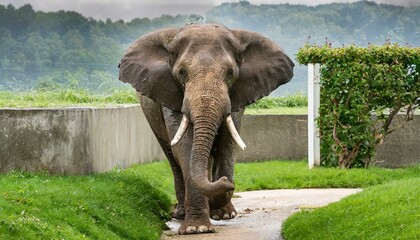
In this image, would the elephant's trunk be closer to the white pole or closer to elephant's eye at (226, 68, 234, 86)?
elephant's eye at (226, 68, 234, 86)

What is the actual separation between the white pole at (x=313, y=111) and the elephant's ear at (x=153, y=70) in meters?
6.69

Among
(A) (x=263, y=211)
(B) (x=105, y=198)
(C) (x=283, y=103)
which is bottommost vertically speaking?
(C) (x=283, y=103)

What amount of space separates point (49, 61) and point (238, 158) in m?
13.0

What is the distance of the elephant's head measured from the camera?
526 inches

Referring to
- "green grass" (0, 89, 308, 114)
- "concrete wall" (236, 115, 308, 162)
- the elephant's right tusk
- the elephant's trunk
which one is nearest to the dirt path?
the elephant's trunk

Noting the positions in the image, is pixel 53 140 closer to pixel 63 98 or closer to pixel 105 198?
pixel 105 198

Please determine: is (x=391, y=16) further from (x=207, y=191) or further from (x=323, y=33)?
(x=207, y=191)

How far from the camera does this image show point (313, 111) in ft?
71.9

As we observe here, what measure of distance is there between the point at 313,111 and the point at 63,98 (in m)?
4.77

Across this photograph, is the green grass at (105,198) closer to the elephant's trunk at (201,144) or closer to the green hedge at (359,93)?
the elephant's trunk at (201,144)

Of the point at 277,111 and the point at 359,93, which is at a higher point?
the point at 359,93

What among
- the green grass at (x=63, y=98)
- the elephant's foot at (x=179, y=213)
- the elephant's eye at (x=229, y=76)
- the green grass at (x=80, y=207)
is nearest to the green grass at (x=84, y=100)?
the green grass at (x=63, y=98)

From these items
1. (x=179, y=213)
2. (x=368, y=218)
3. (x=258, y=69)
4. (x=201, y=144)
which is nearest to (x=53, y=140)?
(x=179, y=213)

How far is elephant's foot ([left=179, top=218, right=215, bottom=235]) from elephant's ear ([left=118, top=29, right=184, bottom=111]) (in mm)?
1515
